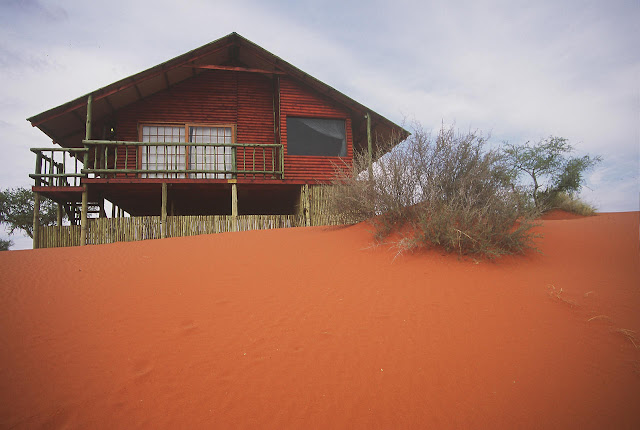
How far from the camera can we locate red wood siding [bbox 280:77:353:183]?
464 inches

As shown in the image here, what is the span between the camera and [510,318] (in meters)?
2.92

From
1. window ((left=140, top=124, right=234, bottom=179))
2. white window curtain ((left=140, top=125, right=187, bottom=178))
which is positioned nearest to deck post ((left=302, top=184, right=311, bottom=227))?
window ((left=140, top=124, right=234, bottom=179))

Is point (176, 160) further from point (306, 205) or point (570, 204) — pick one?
point (570, 204)

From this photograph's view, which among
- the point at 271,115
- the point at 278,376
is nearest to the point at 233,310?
the point at 278,376

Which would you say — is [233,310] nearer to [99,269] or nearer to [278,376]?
[278,376]

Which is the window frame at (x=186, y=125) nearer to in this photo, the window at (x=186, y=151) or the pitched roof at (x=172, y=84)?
the window at (x=186, y=151)

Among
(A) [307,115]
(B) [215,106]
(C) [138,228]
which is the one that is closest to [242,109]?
(B) [215,106]

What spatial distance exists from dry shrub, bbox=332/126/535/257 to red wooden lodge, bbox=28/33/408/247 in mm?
4988

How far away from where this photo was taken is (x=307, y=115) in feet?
40.1

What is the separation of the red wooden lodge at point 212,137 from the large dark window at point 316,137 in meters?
0.04

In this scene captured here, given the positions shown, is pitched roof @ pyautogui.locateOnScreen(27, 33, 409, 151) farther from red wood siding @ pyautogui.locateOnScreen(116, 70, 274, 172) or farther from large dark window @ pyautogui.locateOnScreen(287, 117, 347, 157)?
large dark window @ pyautogui.locateOnScreen(287, 117, 347, 157)

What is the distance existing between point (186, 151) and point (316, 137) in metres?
4.75

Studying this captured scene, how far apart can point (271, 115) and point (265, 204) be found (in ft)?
12.1

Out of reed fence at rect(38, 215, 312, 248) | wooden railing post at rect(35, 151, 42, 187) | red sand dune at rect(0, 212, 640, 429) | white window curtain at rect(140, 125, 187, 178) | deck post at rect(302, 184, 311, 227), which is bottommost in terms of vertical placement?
red sand dune at rect(0, 212, 640, 429)
